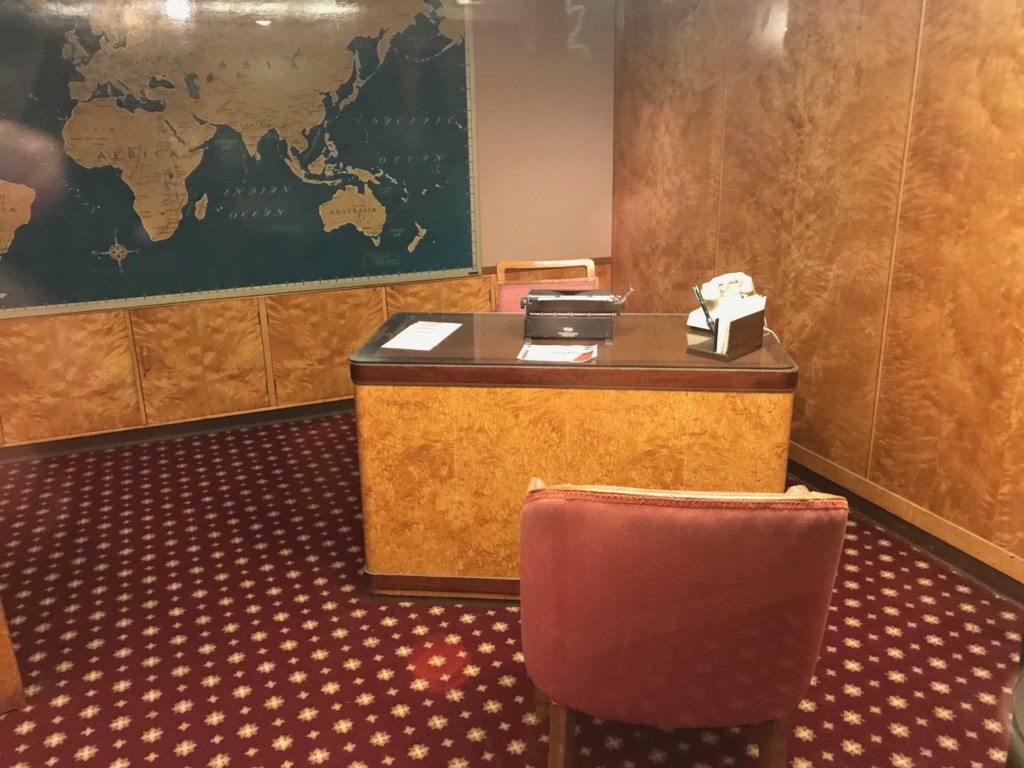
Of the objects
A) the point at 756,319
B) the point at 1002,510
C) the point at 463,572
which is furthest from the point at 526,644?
the point at 1002,510

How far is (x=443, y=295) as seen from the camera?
16.2ft

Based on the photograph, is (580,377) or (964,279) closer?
(580,377)

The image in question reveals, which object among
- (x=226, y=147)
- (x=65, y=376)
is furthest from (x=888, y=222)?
(x=65, y=376)

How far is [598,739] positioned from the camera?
2.17m

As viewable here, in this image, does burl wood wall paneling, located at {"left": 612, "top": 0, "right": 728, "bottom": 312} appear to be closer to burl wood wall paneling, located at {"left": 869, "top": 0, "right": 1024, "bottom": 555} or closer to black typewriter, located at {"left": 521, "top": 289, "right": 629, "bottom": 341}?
burl wood wall paneling, located at {"left": 869, "top": 0, "right": 1024, "bottom": 555}

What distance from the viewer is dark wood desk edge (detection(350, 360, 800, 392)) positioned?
95.0 inches

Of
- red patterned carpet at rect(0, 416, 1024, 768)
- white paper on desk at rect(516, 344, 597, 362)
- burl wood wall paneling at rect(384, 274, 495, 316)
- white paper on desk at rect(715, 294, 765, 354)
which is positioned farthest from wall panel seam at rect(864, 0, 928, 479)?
burl wood wall paneling at rect(384, 274, 495, 316)

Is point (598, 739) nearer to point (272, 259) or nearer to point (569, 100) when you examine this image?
point (272, 259)

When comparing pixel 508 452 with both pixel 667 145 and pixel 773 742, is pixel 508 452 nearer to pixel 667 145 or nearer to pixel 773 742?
pixel 773 742

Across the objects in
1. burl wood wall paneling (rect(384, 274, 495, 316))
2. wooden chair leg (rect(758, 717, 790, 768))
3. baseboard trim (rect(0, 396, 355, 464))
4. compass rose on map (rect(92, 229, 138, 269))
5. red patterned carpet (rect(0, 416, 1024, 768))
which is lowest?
red patterned carpet (rect(0, 416, 1024, 768))

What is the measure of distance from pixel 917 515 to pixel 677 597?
6.86ft

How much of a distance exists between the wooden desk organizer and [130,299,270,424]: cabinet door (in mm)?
2868

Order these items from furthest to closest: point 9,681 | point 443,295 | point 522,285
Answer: point 443,295, point 522,285, point 9,681

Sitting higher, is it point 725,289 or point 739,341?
Answer: point 725,289
